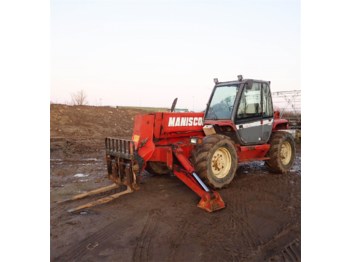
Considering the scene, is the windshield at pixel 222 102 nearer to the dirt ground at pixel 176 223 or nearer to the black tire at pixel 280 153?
the dirt ground at pixel 176 223

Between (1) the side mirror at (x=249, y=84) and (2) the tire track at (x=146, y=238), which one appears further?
(1) the side mirror at (x=249, y=84)

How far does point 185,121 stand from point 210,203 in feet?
7.35

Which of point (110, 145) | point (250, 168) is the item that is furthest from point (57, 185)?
point (250, 168)

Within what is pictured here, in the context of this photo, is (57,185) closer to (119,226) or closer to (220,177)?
(119,226)

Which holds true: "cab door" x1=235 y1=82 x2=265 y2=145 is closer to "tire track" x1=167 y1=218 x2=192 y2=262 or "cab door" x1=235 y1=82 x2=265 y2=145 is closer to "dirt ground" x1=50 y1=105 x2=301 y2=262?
"dirt ground" x1=50 y1=105 x2=301 y2=262

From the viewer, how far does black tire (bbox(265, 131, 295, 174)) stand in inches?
285

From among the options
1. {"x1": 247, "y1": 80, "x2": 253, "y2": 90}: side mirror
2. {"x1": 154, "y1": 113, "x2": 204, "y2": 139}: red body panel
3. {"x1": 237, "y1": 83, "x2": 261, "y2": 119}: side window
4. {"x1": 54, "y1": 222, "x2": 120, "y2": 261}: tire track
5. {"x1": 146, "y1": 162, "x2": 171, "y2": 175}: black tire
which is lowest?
{"x1": 54, "y1": 222, "x2": 120, "y2": 261}: tire track

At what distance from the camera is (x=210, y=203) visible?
469 centimetres

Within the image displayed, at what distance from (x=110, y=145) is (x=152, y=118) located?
1017mm

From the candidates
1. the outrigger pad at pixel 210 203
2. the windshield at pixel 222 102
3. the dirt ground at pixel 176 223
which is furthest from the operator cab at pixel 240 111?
the outrigger pad at pixel 210 203

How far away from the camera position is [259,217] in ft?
14.7

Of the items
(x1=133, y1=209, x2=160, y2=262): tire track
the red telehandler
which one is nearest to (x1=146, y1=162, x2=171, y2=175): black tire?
the red telehandler

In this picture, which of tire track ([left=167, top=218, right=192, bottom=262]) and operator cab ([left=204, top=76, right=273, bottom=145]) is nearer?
tire track ([left=167, top=218, right=192, bottom=262])

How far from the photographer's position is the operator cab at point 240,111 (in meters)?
6.43
